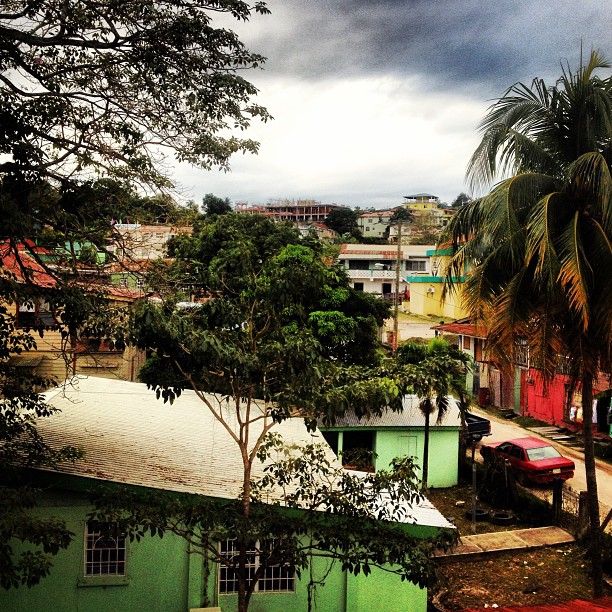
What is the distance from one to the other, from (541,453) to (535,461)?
49 centimetres

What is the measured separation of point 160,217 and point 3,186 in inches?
98.4

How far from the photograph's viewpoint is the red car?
1812cm

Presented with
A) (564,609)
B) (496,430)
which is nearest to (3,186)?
(564,609)

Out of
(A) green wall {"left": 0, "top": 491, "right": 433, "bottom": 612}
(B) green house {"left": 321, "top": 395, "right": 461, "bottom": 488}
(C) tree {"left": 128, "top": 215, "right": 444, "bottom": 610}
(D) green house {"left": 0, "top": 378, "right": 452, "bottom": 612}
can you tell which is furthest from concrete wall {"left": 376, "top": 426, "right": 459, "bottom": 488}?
(C) tree {"left": 128, "top": 215, "right": 444, "bottom": 610}

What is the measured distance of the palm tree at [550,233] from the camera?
10172 mm

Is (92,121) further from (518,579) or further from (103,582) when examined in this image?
(518,579)

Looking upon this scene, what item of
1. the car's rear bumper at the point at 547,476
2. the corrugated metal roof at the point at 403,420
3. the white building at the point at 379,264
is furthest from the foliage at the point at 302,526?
the white building at the point at 379,264

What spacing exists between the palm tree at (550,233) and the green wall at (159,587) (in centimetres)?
456

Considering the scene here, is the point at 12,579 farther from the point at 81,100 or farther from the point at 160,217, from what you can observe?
the point at 81,100

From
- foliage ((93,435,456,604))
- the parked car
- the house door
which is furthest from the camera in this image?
the parked car

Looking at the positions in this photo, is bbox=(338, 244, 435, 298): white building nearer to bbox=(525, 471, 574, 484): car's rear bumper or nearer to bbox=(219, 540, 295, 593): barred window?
bbox=(525, 471, 574, 484): car's rear bumper

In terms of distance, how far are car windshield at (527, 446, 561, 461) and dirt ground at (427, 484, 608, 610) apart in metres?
4.54

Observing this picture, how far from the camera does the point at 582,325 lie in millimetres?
10547

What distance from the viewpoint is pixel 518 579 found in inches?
493
